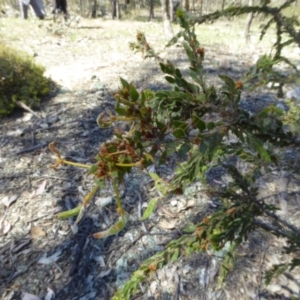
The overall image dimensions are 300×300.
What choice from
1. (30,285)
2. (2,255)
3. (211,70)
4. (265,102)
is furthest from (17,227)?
(211,70)

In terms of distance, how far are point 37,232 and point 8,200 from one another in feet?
1.38

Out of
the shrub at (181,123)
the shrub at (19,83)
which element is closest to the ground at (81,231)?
the shrub at (19,83)

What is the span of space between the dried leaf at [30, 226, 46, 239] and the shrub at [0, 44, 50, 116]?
1.75 meters

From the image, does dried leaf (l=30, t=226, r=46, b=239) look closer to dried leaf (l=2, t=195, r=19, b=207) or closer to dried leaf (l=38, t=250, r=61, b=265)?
dried leaf (l=38, t=250, r=61, b=265)

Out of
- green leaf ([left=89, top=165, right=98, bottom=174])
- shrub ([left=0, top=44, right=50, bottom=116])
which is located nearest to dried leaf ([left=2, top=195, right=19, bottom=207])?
shrub ([left=0, top=44, right=50, bottom=116])

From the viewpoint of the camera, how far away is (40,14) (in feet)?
34.8

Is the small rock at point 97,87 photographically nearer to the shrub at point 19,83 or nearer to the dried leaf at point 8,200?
the shrub at point 19,83

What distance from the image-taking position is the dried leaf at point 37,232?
2.20m

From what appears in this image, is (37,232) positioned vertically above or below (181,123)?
below

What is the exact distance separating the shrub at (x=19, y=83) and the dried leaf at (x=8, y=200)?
1.36m

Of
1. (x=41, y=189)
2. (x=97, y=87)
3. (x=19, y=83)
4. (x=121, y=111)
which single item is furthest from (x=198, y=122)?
(x=97, y=87)

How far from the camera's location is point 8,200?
2455mm

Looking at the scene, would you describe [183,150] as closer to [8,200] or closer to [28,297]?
[28,297]

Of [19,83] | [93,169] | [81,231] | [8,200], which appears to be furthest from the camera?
[19,83]
